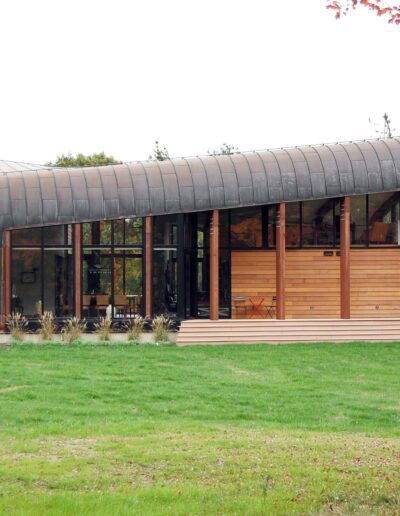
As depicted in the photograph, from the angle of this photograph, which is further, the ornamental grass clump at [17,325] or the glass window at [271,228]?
the glass window at [271,228]

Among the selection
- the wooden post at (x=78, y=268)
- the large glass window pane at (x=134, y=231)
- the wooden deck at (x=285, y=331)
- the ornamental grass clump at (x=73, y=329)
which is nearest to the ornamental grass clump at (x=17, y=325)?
the ornamental grass clump at (x=73, y=329)

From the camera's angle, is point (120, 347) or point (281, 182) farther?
point (281, 182)

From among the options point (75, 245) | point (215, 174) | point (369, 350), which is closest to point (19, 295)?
point (75, 245)

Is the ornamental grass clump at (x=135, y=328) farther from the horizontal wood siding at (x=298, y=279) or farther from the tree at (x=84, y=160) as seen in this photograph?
the tree at (x=84, y=160)

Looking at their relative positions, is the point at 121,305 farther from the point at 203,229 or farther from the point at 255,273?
the point at 255,273

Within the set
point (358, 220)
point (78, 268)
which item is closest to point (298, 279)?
point (358, 220)

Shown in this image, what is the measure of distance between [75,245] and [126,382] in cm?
1072

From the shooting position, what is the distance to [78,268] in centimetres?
2800

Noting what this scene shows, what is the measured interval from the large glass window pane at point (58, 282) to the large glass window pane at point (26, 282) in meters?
0.23

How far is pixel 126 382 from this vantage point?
1784 centimetres

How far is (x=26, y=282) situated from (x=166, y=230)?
4.38 m

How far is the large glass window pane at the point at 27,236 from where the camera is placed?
27.9m

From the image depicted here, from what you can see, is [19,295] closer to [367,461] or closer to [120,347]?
[120,347]

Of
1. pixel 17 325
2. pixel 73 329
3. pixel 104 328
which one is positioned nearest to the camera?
pixel 73 329
